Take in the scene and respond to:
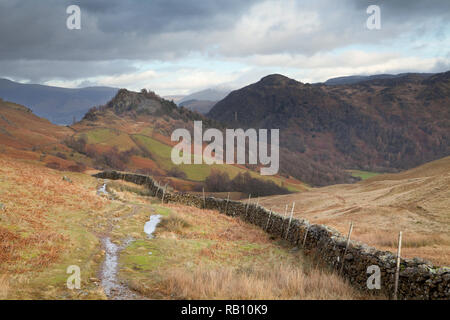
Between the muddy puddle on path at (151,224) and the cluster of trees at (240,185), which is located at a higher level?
the muddy puddle on path at (151,224)

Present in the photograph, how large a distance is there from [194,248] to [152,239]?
271 cm

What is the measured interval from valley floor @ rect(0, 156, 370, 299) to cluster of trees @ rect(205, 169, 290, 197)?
88.2 m

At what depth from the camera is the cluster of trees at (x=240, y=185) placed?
11781cm

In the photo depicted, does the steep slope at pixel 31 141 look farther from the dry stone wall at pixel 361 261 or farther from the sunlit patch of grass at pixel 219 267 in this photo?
the dry stone wall at pixel 361 261

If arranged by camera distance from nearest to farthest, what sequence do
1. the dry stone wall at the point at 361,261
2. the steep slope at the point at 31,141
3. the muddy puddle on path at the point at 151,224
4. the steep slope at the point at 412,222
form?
the dry stone wall at the point at 361,261
the steep slope at the point at 412,222
the muddy puddle on path at the point at 151,224
the steep slope at the point at 31,141

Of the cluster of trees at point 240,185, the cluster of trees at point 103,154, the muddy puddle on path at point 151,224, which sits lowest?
the cluster of trees at point 240,185

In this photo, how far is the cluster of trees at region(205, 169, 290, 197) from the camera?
118m

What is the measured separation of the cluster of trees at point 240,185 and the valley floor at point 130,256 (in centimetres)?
8817

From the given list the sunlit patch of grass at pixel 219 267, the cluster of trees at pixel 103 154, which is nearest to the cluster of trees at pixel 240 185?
the cluster of trees at pixel 103 154

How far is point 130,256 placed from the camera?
16.0m

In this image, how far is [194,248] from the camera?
1895 centimetres

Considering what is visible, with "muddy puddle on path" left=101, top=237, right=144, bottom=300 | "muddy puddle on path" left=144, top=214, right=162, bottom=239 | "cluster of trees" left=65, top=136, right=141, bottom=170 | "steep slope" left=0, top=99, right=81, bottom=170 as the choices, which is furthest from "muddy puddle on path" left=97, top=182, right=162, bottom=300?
"cluster of trees" left=65, top=136, right=141, bottom=170

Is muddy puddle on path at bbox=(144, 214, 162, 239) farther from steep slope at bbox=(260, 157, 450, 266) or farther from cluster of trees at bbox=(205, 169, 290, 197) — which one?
cluster of trees at bbox=(205, 169, 290, 197)

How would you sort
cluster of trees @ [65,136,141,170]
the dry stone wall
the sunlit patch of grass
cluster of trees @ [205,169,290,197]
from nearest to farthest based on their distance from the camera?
the dry stone wall → the sunlit patch of grass → cluster of trees @ [205,169,290,197] → cluster of trees @ [65,136,141,170]
